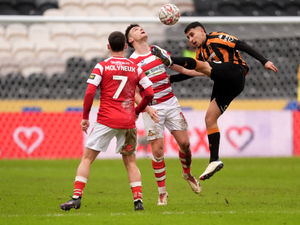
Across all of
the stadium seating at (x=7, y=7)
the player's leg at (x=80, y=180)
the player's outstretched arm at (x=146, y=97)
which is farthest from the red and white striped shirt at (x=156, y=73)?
the stadium seating at (x=7, y=7)

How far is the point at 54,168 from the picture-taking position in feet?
40.2

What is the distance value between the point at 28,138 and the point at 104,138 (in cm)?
776

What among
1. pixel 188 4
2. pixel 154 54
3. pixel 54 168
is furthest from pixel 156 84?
pixel 188 4

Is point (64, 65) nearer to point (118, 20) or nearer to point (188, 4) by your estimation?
point (118, 20)

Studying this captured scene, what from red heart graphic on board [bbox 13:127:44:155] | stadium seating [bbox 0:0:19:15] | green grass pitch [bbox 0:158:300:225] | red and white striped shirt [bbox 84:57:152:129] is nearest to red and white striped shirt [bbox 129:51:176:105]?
red and white striped shirt [bbox 84:57:152:129]

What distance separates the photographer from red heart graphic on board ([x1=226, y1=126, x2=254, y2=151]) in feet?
47.4

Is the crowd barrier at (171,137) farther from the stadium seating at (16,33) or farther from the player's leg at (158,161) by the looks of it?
the player's leg at (158,161)

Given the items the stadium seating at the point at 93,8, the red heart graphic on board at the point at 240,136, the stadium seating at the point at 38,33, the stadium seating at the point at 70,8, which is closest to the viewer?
the red heart graphic on board at the point at 240,136

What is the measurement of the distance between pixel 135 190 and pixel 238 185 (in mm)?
3411

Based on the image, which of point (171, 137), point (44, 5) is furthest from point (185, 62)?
point (44, 5)

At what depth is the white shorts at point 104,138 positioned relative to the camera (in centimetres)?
634

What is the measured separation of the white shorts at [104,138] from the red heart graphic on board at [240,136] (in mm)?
8227

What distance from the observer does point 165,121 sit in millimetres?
7875

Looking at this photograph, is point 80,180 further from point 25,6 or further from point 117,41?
point 25,6
